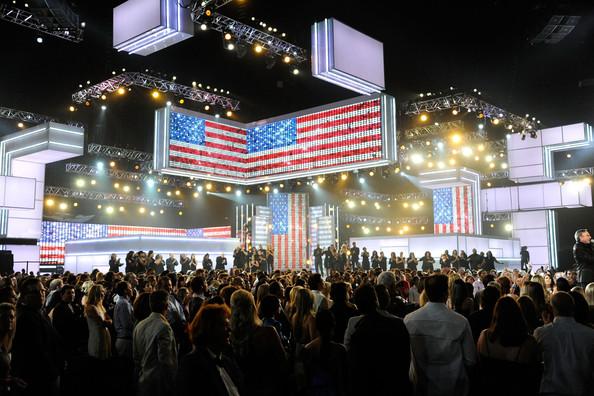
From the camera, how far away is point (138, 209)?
40938 millimetres

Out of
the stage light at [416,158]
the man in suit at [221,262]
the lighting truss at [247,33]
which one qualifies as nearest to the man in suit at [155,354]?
the lighting truss at [247,33]

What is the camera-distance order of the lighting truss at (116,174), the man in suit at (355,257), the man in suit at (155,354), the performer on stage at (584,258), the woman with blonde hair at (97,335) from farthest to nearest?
the lighting truss at (116,174)
the man in suit at (355,257)
the performer on stage at (584,258)
the woman with blonde hair at (97,335)
the man in suit at (155,354)

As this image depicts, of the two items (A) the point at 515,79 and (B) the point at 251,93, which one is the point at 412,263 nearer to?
(A) the point at 515,79

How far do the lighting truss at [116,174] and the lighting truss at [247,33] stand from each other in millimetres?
14084

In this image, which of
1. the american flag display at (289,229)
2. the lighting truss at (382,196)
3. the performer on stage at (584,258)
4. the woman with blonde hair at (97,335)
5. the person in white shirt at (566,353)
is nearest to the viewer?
the person in white shirt at (566,353)

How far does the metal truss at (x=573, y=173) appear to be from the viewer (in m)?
25.3

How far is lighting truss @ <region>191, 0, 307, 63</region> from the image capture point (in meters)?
15.2

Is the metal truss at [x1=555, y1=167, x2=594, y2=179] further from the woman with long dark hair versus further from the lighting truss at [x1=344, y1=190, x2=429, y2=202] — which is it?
the woman with long dark hair

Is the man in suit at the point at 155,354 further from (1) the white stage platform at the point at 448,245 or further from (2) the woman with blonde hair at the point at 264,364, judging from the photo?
(1) the white stage platform at the point at 448,245

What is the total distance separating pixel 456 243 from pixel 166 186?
21.0 m

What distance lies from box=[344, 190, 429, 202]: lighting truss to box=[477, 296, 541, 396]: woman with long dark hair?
134 ft

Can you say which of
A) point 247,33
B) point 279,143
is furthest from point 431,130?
point 247,33

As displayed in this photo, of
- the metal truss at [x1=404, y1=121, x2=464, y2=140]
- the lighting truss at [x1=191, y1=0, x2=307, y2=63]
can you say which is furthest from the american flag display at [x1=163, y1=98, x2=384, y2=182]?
the metal truss at [x1=404, y1=121, x2=464, y2=140]

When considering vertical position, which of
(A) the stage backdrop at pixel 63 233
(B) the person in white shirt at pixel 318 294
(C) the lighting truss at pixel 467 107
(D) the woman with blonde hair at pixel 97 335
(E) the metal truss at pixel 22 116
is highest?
(C) the lighting truss at pixel 467 107
